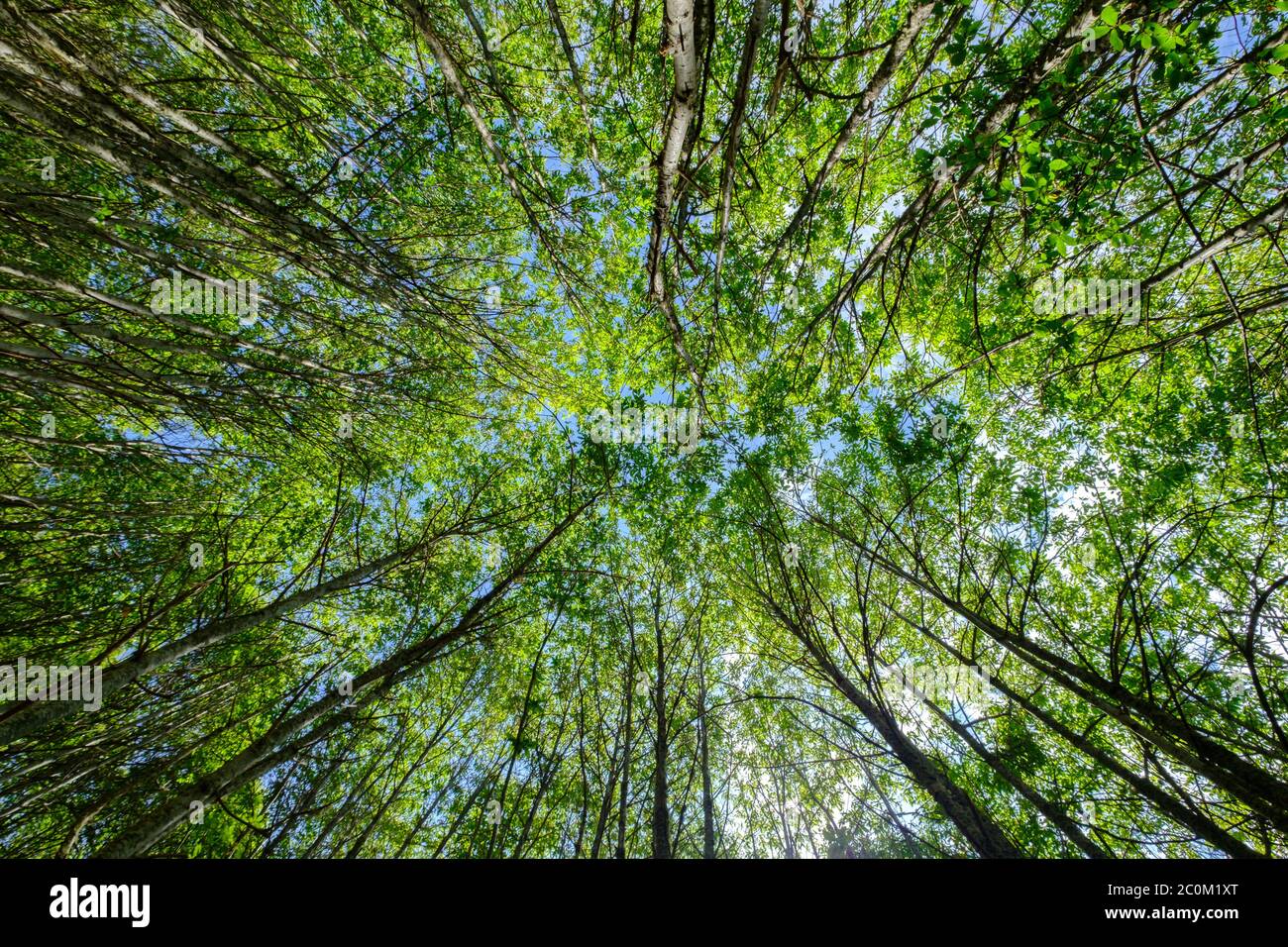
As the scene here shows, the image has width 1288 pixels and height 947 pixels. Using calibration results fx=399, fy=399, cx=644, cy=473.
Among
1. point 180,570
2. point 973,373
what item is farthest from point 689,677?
point 180,570

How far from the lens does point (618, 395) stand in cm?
841

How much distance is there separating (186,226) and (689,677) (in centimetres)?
1206

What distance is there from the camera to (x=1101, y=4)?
A: 2.66m

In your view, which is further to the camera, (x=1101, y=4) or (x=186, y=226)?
(x=186, y=226)

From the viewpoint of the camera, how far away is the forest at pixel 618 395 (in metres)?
3.28

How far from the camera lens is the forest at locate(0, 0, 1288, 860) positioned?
10.8 ft
